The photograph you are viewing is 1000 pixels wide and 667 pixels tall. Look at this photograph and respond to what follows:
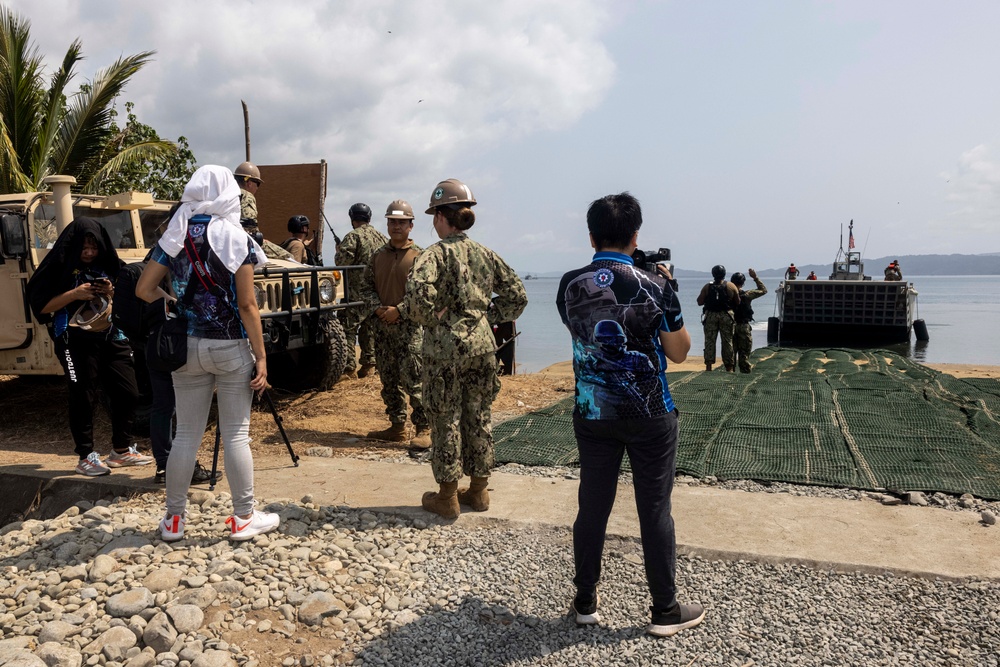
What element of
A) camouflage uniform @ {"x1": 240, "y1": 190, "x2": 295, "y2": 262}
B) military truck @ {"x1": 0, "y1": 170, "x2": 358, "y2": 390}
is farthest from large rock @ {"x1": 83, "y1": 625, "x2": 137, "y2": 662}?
camouflage uniform @ {"x1": 240, "y1": 190, "x2": 295, "y2": 262}

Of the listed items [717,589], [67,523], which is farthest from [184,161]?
Answer: [717,589]

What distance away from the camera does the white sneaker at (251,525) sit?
356 cm

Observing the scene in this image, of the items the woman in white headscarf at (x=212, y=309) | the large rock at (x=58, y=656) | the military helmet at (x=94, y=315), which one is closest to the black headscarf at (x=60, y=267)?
the military helmet at (x=94, y=315)

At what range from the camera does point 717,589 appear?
317 cm

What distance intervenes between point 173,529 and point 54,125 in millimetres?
12260

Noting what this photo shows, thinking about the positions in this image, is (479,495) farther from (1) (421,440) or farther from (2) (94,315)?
(2) (94,315)

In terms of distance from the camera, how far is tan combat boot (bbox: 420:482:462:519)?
12.8ft

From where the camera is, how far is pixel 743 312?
38.3ft

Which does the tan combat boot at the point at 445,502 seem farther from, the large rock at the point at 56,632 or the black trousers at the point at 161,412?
the large rock at the point at 56,632

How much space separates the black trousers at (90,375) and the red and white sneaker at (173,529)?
1.56 m

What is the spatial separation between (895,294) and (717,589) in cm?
2217

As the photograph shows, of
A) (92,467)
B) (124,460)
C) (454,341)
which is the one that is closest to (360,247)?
(124,460)

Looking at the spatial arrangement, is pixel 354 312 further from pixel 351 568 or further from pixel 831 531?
pixel 831 531

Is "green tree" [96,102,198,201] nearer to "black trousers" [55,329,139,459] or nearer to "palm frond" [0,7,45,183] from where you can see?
"palm frond" [0,7,45,183]
